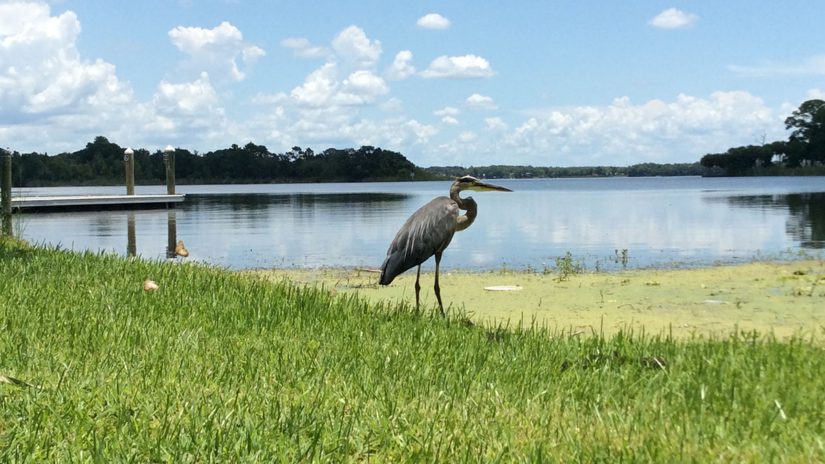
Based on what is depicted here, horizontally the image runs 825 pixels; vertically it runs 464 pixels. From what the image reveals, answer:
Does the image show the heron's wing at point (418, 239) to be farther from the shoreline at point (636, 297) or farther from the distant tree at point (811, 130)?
the distant tree at point (811, 130)

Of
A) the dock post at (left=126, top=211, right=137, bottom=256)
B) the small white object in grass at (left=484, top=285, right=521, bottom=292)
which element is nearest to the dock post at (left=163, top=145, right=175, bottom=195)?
the dock post at (left=126, top=211, right=137, bottom=256)

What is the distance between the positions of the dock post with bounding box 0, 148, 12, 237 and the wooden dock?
17.8 m

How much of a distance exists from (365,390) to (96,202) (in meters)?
36.2

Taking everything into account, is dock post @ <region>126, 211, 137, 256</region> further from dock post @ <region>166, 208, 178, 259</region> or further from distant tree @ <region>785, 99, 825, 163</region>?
distant tree @ <region>785, 99, 825, 163</region>

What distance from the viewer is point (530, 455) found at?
3432mm

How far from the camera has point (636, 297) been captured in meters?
10.5

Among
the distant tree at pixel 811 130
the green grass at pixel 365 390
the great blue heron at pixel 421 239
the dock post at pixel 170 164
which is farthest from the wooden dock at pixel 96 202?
the distant tree at pixel 811 130

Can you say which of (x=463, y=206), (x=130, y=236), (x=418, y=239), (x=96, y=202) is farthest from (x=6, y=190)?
(x=96, y=202)

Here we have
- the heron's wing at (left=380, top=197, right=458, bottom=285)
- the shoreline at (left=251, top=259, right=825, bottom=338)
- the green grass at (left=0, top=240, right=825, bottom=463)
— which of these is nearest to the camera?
the green grass at (left=0, top=240, right=825, bottom=463)

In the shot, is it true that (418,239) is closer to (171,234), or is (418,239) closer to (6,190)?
(6,190)

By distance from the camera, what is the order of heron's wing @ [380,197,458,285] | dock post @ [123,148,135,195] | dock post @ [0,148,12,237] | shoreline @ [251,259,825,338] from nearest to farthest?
shoreline @ [251,259,825,338]
heron's wing @ [380,197,458,285]
dock post @ [0,148,12,237]
dock post @ [123,148,135,195]

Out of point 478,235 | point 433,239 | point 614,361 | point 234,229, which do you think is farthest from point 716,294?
point 234,229

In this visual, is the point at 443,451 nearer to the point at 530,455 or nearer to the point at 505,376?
the point at 530,455

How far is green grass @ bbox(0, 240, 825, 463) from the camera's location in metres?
3.53
